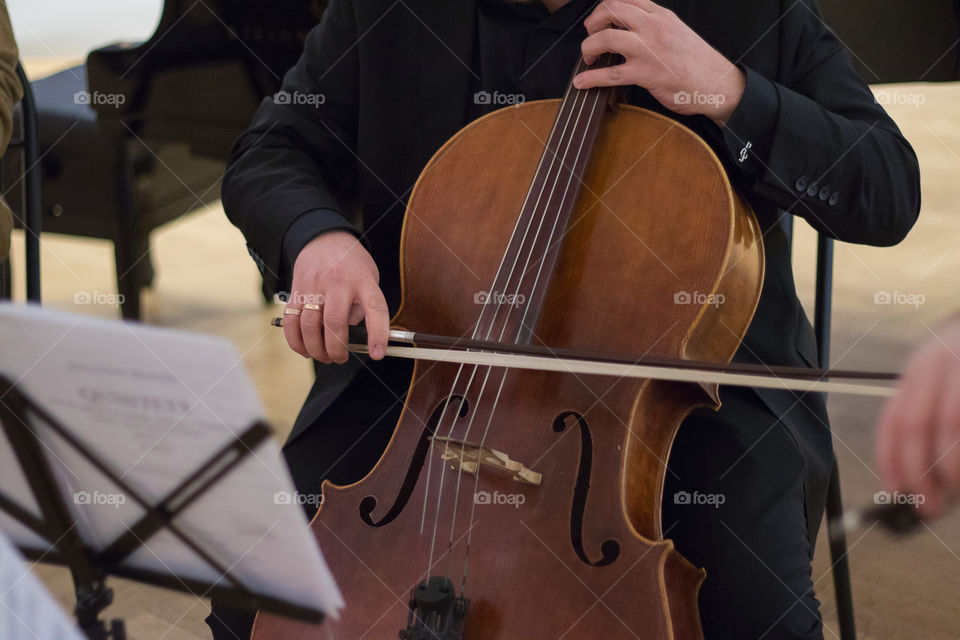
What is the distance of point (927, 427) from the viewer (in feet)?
1.47

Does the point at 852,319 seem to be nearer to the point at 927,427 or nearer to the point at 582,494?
the point at 582,494

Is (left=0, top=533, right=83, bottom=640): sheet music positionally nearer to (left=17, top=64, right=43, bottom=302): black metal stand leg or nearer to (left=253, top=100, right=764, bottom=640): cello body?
(left=253, top=100, right=764, bottom=640): cello body

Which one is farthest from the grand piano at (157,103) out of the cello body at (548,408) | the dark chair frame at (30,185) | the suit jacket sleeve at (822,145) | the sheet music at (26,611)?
the sheet music at (26,611)

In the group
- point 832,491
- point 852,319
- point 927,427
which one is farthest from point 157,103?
point 852,319

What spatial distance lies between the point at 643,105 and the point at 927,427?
2.12 feet

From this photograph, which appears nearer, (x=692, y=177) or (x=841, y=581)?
(x=692, y=177)

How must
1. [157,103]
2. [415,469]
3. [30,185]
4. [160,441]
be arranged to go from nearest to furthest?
[160,441]
[415,469]
[30,185]
[157,103]

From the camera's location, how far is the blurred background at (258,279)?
1.37m

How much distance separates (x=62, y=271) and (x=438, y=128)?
196 centimetres

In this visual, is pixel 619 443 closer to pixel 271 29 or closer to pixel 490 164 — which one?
pixel 490 164

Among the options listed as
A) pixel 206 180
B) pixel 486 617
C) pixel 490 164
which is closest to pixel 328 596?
pixel 486 617

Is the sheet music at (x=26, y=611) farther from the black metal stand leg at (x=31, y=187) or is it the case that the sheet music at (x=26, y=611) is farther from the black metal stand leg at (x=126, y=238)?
the black metal stand leg at (x=126, y=238)

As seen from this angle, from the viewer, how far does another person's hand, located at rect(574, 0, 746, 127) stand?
895 mm

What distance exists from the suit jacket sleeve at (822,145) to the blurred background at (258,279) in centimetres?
14
